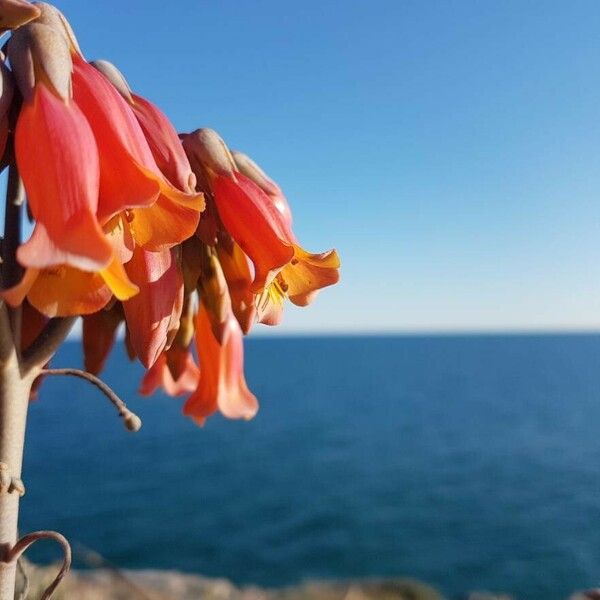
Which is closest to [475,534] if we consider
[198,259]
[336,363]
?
[198,259]

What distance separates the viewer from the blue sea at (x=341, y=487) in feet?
69.4

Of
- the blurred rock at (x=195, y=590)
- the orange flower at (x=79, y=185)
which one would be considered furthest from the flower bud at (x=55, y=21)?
the blurred rock at (x=195, y=590)

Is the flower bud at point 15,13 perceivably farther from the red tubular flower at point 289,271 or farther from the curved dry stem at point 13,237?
the red tubular flower at point 289,271

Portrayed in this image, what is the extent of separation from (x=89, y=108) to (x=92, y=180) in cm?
10

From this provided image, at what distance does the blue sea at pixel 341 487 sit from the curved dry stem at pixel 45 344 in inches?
390

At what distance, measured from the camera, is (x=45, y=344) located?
755 millimetres

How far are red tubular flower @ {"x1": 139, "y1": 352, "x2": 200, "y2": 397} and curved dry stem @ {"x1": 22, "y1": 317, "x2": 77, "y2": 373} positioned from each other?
37cm

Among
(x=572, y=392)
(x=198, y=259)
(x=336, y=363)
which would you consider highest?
(x=198, y=259)

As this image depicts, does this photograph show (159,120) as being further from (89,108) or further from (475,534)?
(475,534)

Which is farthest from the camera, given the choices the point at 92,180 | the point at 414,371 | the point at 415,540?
the point at 414,371

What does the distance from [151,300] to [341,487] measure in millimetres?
31466

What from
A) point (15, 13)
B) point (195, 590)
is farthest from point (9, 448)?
point (195, 590)

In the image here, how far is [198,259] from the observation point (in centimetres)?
84

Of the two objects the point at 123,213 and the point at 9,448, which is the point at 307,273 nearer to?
the point at 123,213
